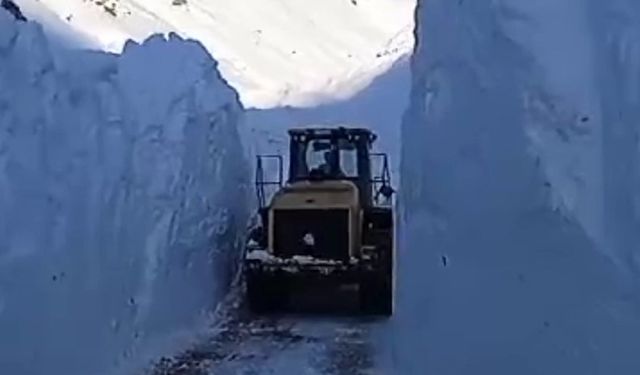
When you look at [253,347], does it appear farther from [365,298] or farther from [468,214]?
[468,214]

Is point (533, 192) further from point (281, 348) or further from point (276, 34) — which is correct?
point (276, 34)

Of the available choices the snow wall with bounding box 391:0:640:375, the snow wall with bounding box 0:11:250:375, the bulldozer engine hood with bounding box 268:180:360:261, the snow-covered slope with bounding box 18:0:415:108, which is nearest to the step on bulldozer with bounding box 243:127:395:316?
the bulldozer engine hood with bounding box 268:180:360:261

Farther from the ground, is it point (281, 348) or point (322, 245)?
point (322, 245)

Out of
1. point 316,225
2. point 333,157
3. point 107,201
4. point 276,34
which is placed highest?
point 276,34

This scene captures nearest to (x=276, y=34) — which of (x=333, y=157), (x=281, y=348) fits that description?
(x=333, y=157)

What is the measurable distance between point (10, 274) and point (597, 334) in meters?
4.21

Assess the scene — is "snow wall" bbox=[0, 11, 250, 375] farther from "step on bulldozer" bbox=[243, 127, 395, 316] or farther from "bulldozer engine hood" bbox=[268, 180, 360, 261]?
"bulldozer engine hood" bbox=[268, 180, 360, 261]

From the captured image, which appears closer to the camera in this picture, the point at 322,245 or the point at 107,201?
the point at 107,201

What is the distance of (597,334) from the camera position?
496 centimetres

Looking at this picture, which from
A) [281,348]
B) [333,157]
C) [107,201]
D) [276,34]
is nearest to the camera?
[107,201]

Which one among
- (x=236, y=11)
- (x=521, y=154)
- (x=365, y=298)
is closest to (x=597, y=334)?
(x=521, y=154)

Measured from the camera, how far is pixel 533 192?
5.22 meters

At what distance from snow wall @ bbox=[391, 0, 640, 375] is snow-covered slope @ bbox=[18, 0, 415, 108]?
1995cm

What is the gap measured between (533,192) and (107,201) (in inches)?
230
